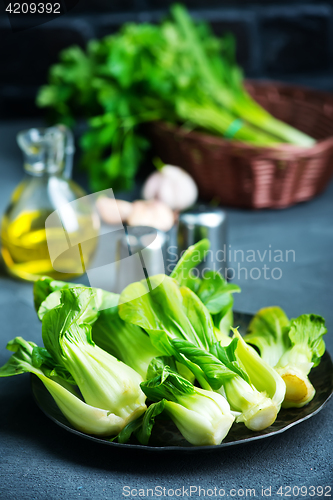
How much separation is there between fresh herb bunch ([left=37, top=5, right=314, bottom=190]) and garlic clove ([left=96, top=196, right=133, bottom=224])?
12 centimetres

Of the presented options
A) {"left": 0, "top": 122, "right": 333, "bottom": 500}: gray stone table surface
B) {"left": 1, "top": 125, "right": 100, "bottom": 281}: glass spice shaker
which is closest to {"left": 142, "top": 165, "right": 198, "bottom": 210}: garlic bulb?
{"left": 1, "top": 125, "right": 100, "bottom": 281}: glass spice shaker

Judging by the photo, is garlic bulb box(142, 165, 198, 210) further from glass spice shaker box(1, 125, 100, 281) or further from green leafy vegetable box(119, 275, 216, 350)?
green leafy vegetable box(119, 275, 216, 350)

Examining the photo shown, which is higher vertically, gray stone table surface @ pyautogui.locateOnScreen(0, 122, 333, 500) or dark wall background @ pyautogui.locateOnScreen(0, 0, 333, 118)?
dark wall background @ pyautogui.locateOnScreen(0, 0, 333, 118)

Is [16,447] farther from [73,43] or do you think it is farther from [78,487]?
[73,43]

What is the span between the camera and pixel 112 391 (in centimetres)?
59

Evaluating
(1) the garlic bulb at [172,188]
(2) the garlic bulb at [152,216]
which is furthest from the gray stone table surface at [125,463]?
(1) the garlic bulb at [172,188]

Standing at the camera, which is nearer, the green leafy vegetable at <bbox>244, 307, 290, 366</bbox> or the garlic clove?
the green leafy vegetable at <bbox>244, 307, 290, 366</bbox>

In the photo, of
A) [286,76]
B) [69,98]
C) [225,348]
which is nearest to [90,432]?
[225,348]

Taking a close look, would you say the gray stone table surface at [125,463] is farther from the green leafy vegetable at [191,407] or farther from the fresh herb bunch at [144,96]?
the fresh herb bunch at [144,96]

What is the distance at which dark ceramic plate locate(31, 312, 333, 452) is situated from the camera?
0.56 m

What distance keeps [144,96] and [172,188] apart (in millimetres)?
320

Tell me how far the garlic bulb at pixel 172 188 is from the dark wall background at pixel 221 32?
77 centimetres

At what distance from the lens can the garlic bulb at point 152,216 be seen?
1.22 metres

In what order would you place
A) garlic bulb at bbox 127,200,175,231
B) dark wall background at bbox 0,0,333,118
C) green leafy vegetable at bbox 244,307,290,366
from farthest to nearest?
dark wall background at bbox 0,0,333,118
garlic bulb at bbox 127,200,175,231
green leafy vegetable at bbox 244,307,290,366
